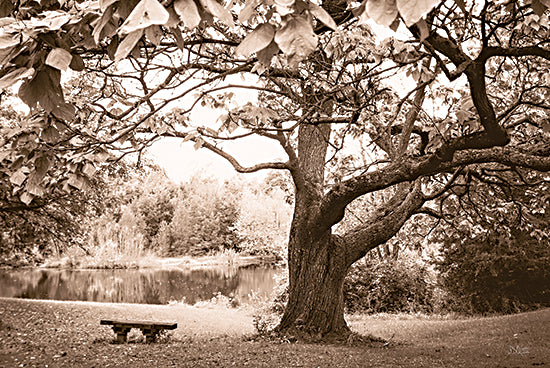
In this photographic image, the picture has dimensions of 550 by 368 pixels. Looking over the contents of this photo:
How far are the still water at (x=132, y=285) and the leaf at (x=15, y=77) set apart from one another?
2243cm

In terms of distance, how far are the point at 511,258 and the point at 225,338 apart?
34.0ft

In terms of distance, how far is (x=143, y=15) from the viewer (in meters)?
1.47

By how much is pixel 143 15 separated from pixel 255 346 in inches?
350

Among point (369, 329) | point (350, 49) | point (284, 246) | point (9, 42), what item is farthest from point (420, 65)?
point (284, 246)

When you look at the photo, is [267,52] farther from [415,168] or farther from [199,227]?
[199,227]

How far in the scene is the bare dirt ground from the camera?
Answer: 8.19 m

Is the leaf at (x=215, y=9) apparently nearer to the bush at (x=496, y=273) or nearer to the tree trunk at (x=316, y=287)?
the tree trunk at (x=316, y=287)

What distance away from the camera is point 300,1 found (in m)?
1.66

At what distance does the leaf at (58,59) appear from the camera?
180 centimetres

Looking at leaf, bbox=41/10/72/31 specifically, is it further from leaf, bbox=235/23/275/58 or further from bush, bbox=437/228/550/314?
bush, bbox=437/228/550/314

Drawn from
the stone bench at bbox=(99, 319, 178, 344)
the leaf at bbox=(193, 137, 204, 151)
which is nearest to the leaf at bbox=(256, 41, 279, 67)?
the leaf at bbox=(193, 137, 204, 151)

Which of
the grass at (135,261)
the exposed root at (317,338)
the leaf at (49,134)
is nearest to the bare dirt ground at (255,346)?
the exposed root at (317,338)

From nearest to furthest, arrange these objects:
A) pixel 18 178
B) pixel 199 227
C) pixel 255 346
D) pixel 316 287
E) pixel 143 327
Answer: pixel 18 178 < pixel 255 346 < pixel 143 327 < pixel 316 287 < pixel 199 227

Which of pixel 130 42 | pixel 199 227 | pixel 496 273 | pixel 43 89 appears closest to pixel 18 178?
pixel 43 89
